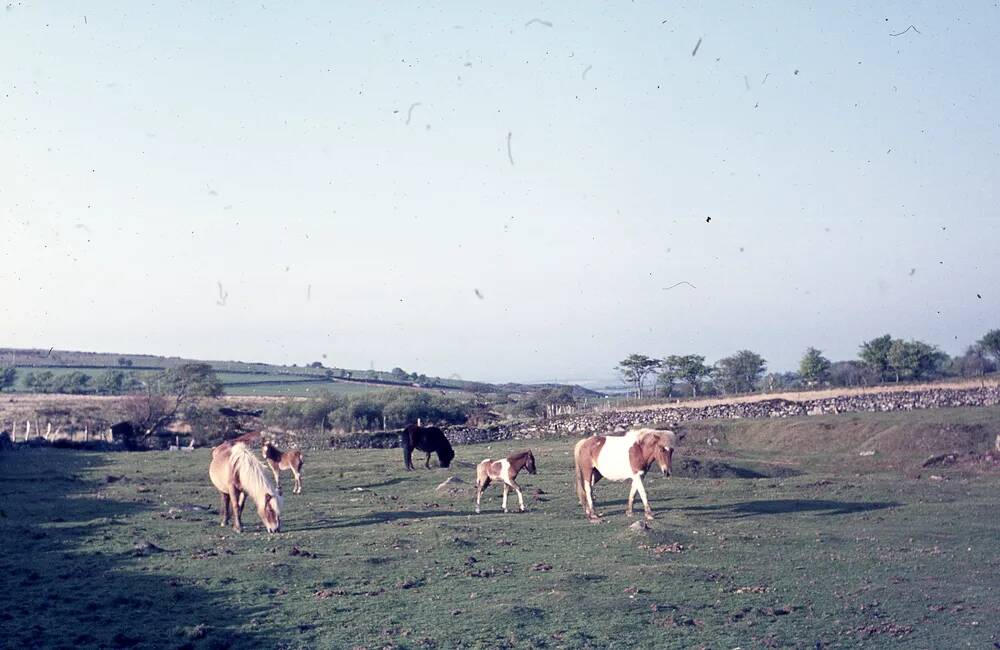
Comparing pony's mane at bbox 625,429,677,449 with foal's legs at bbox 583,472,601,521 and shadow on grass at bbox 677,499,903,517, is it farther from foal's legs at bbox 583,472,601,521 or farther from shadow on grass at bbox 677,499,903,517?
shadow on grass at bbox 677,499,903,517

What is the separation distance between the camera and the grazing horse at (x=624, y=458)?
63.7 ft

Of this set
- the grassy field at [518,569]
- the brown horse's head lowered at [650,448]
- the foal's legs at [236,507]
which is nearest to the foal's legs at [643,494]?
the brown horse's head lowered at [650,448]

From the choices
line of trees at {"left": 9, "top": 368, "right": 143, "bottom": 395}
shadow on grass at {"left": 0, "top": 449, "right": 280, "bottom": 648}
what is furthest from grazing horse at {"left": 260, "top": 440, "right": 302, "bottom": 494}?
line of trees at {"left": 9, "top": 368, "right": 143, "bottom": 395}

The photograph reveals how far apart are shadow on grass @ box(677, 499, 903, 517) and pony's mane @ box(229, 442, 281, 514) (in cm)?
977

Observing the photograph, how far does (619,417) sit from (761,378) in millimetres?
43766

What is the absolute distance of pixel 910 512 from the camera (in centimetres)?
2008

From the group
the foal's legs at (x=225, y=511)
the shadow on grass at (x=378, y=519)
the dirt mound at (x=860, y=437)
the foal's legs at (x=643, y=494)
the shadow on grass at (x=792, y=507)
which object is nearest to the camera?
the foal's legs at (x=643, y=494)

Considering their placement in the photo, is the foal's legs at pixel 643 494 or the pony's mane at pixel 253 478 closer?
the pony's mane at pixel 253 478

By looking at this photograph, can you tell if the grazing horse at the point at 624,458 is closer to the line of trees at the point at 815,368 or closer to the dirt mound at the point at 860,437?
the dirt mound at the point at 860,437

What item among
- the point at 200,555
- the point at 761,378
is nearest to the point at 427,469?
the point at 200,555

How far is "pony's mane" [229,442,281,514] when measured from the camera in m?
18.3

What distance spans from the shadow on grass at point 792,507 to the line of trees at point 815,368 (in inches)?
2016

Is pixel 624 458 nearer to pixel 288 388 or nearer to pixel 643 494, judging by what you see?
pixel 643 494

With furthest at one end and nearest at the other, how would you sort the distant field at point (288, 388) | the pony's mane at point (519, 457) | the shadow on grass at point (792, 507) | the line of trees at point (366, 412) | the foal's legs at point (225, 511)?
the distant field at point (288, 388) → the line of trees at point (366, 412) → the pony's mane at point (519, 457) → the shadow on grass at point (792, 507) → the foal's legs at point (225, 511)
